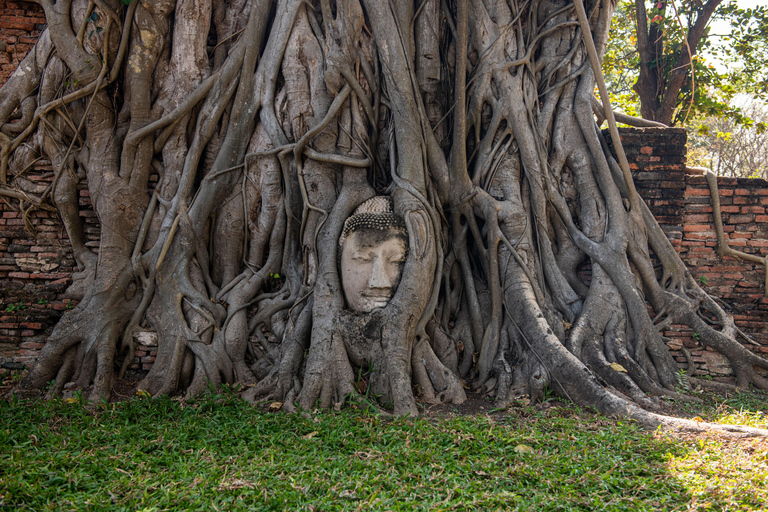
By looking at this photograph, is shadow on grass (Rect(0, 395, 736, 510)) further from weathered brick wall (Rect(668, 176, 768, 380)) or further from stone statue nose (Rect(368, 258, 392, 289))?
weathered brick wall (Rect(668, 176, 768, 380))

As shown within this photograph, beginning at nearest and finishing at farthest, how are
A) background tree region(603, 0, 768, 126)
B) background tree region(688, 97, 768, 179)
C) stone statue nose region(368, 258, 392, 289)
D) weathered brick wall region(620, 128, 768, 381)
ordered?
stone statue nose region(368, 258, 392, 289) < weathered brick wall region(620, 128, 768, 381) < background tree region(603, 0, 768, 126) < background tree region(688, 97, 768, 179)

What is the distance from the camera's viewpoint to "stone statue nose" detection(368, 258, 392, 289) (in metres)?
3.61

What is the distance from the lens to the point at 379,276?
3617 mm

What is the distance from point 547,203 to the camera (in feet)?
14.6

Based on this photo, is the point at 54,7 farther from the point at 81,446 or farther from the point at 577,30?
the point at 577,30

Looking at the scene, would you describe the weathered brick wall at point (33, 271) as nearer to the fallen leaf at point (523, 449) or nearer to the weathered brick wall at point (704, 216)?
the fallen leaf at point (523, 449)

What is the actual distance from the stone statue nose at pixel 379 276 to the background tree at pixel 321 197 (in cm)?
15

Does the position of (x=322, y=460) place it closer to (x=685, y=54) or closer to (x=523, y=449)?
(x=523, y=449)

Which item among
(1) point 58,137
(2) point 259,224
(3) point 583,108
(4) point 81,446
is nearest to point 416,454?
(4) point 81,446

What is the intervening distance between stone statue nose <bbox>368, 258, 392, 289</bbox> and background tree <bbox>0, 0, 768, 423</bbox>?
15cm

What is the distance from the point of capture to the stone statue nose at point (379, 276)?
361 centimetres

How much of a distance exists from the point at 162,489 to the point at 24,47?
434 cm

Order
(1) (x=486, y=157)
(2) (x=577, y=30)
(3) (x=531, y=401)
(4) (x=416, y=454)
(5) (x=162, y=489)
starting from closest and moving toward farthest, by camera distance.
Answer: (5) (x=162, y=489), (4) (x=416, y=454), (3) (x=531, y=401), (1) (x=486, y=157), (2) (x=577, y=30)

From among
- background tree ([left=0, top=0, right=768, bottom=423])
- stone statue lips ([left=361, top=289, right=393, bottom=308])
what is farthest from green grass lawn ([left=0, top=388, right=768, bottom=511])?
stone statue lips ([left=361, top=289, right=393, bottom=308])
